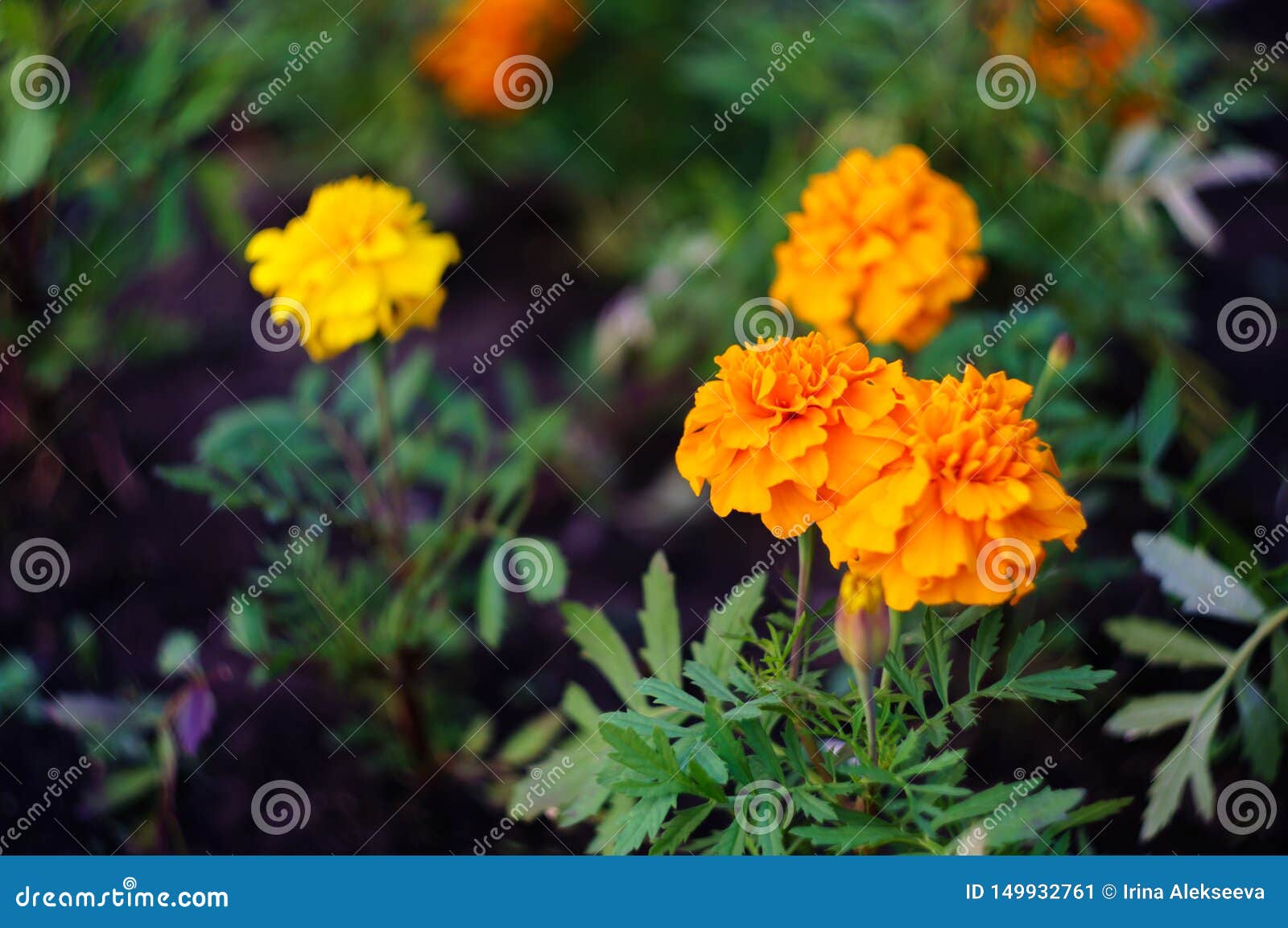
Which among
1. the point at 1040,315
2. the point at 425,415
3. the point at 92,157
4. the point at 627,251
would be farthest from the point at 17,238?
the point at 1040,315

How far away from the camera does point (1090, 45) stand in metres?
1.77

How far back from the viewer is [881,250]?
3.95 feet

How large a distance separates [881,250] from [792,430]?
38 centimetres

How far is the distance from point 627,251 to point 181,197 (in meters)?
1.06

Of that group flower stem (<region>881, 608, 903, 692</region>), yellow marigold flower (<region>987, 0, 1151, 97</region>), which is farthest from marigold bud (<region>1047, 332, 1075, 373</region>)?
yellow marigold flower (<region>987, 0, 1151, 97</region>)

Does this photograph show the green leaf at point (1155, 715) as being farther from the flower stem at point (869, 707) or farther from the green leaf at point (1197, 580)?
the flower stem at point (869, 707)

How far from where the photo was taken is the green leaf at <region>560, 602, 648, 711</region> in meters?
1.14

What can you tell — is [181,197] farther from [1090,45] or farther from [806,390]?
[1090,45]

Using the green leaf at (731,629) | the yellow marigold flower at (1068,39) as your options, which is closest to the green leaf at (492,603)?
the green leaf at (731,629)

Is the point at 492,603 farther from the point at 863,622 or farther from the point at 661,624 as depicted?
the point at 863,622

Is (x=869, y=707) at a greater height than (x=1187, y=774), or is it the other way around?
(x=1187, y=774)

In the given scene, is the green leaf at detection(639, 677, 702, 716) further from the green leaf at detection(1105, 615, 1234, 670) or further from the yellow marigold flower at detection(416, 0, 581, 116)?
the yellow marigold flower at detection(416, 0, 581, 116)

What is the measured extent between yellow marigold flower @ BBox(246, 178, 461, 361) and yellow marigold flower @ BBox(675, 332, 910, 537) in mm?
481

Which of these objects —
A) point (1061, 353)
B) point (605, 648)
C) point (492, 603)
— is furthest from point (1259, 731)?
point (492, 603)
